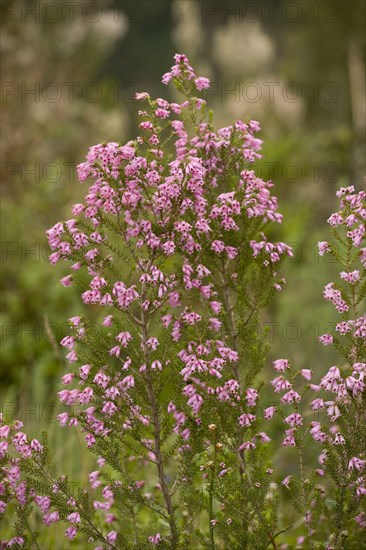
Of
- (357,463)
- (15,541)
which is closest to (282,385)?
(357,463)

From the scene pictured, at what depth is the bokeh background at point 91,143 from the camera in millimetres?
7656

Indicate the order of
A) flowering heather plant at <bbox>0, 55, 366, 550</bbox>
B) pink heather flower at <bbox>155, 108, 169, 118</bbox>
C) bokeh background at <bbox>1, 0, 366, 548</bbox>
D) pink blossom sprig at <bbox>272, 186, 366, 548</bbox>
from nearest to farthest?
pink blossom sprig at <bbox>272, 186, 366, 548</bbox> < flowering heather plant at <bbox>0, 55, 366, 550</bbox> < pink heather flower at <bbox>155, 108, 169, 118</bbox> < bokeh background at <bbox>1, 0, 366, 548</bbox>

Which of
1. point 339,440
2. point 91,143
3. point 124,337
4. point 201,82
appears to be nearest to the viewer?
point 339,440

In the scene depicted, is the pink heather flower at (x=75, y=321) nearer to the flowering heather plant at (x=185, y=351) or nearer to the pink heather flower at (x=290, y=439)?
the flowering heather plant at (x=185, y=351)

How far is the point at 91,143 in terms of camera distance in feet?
58.4

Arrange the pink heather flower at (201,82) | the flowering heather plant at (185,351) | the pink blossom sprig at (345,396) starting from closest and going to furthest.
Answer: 1. the pink blossom sprig at (345,396)
2. the flowering heather plant at (185,351)
3. the pink heather flower at (201,82)

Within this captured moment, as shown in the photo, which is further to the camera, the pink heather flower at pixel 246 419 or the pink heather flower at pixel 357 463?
the pink heather flower at pixel 246 419

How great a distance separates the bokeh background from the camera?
7.66 meters

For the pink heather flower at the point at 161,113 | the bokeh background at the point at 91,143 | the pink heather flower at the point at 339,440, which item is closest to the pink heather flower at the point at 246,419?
the pink heather flower at the point at 339,440

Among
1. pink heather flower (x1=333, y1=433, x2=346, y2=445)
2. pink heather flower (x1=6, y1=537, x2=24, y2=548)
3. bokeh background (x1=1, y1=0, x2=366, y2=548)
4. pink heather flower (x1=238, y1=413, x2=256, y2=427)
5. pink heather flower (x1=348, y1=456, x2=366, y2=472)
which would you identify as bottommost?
pink heather flower (x1=348, y1=456, x2=366, y2=472)

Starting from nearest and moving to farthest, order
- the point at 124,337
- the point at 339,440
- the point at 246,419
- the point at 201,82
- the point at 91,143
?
the point at 339,440 < the point at 124,337 < the point at 246,419 < the point at 201,82 < the point at 91,143

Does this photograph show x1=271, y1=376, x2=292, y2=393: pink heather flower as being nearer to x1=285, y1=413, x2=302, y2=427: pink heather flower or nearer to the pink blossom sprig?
the pink blossom sprig

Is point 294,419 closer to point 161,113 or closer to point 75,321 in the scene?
point 75,321

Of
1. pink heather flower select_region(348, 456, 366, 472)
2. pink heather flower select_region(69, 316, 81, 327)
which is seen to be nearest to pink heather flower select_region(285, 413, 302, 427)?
pink heather flower select_region(348, 456, 366, 472)
